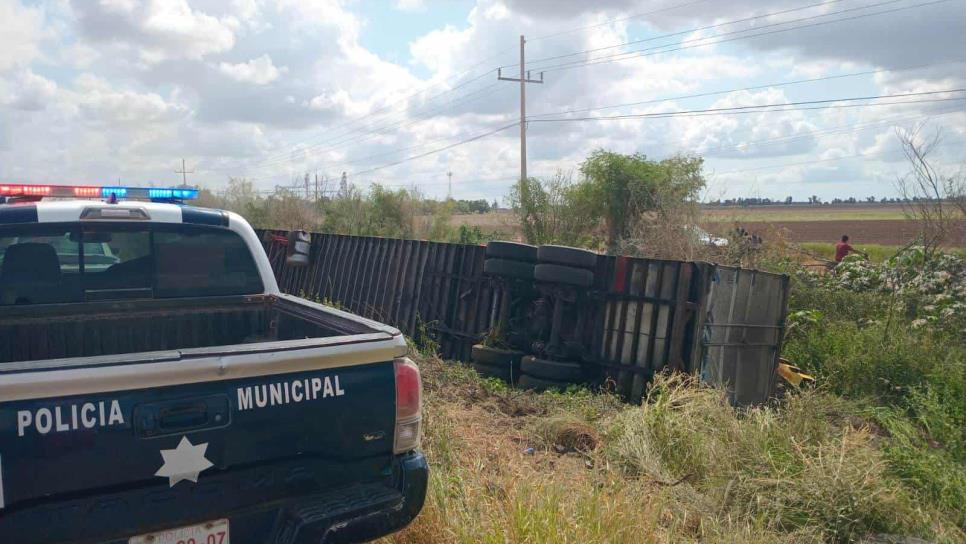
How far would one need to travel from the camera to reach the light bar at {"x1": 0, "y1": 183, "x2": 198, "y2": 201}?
197 inches

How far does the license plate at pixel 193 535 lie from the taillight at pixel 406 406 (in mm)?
761

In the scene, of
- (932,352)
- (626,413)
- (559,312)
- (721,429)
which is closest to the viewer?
(721,429)

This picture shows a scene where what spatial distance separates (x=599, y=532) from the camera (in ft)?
11.8

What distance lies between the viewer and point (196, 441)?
2.78 metres

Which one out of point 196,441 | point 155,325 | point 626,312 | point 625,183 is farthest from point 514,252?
point 625,183

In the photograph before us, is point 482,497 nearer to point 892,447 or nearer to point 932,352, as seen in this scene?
point 892,447

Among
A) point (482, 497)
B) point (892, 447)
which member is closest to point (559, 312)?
point (892, 447)

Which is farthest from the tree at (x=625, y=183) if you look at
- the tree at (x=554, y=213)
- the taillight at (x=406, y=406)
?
the taillight at (x=406, y=406)

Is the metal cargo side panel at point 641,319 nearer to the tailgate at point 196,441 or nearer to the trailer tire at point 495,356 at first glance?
the trailer tire at point 495,356

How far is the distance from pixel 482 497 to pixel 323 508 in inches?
51.8

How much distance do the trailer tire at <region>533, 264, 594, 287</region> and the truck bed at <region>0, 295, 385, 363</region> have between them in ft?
13.9

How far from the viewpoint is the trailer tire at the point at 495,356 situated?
8.66 meters

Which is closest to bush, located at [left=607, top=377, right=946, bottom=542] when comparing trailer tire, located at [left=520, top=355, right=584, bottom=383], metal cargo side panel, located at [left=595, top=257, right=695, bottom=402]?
metal cargo side panel, located at [left=595, top=257, right=695, bottom=402]

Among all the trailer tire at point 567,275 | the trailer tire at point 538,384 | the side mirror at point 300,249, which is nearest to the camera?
the trailer tire at point 538,384
